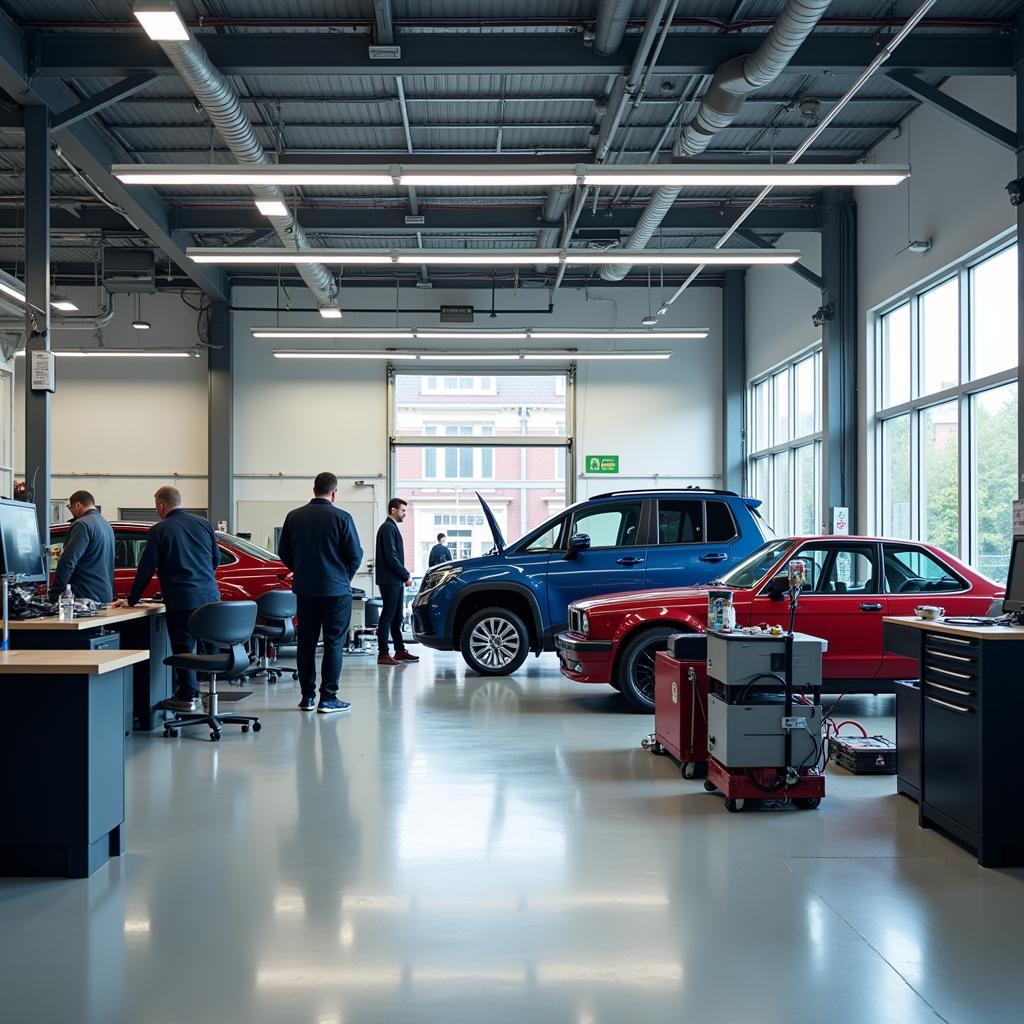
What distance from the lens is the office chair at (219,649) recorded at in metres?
6.58

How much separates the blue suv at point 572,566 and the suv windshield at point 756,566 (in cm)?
108

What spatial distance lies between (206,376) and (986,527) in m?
13.3

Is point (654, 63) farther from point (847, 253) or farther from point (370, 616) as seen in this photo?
point (370, 616)

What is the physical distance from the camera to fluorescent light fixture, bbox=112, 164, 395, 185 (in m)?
8.09

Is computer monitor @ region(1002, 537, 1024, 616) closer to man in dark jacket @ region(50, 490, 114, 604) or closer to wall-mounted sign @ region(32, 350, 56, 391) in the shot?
man in dark jacket @ region(50, 490, 114, 604)

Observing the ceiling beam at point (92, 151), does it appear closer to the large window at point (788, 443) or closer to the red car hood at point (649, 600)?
the red car hood at point (649, 600)

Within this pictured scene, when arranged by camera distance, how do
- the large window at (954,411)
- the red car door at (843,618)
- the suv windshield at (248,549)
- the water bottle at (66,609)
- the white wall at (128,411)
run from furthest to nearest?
the white wall at (128,411) → the suv windshield at (248,549) → the large window at (954,411) → the red car door at (843,618) → the water bottle at (66,609)

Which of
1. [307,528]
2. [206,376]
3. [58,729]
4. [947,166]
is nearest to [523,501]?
[206,376]

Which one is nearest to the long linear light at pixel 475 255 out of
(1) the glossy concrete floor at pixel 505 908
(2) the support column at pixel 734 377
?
(2) the support column at pixel 734 377

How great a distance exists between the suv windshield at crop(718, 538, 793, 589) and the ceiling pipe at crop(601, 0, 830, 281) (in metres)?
3.76

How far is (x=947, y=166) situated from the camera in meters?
10.1

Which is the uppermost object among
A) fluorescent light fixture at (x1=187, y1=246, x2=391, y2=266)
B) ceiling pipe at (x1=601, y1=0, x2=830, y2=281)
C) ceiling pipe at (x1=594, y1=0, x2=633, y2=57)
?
ceiling pipe at (x1=594, y1=0, x2=633, y2=57)

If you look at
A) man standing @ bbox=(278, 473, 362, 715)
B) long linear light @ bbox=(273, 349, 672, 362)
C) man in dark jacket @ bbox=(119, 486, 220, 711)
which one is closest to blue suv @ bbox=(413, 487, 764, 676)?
man standing @ bbox=(278, 473, 362, 715)

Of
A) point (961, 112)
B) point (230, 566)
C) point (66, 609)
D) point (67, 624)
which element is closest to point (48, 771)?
point (67, 624)
